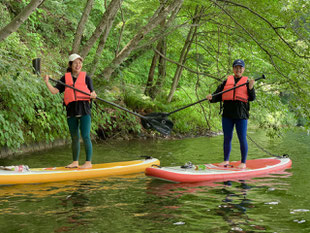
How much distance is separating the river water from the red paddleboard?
0.14 meters

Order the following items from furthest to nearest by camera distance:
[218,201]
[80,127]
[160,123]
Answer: [160,123], [80,127], [218,201]

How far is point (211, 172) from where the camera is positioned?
5375mm

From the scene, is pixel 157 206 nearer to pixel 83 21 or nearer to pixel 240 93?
pixel 240 93

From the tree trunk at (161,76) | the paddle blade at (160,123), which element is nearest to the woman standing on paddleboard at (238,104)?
the paddle blade at (160,123)

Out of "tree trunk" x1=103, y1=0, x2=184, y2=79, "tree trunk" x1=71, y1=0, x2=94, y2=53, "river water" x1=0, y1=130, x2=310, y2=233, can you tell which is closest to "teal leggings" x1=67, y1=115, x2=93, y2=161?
"river water" x1=0, y1=130, x2=310, y2=233

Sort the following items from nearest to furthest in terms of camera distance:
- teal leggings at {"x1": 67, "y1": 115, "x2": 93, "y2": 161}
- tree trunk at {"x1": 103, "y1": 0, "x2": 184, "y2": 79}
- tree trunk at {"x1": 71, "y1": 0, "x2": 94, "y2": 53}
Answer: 1. teal leggings at {"x1": 67, "y1": 115, "x2": 93, "y2": 161}
2. tree trunk at {"x1": 71, "y1": 0, "x2": 94, "y2": 53}
3. tree trunk at {"x1": 103, "y1": 0, "x2": 184, "y2": 79}

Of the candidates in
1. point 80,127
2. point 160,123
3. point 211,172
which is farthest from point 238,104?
point 80,127

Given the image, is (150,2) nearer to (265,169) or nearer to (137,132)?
(137,132)

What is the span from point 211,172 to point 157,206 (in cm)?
175

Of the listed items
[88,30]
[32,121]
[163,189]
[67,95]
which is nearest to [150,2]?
[88,30]

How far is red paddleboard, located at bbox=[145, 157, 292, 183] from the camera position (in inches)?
200

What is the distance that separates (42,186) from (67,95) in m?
1.40

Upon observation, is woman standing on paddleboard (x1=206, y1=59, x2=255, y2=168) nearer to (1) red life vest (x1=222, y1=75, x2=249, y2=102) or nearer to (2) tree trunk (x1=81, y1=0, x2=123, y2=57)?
(1) red life vest (x1=222, y1=75, x2=249, y2=102)

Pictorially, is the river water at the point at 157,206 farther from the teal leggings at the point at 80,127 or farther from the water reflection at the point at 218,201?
the teal leggings at the point at 80,127
